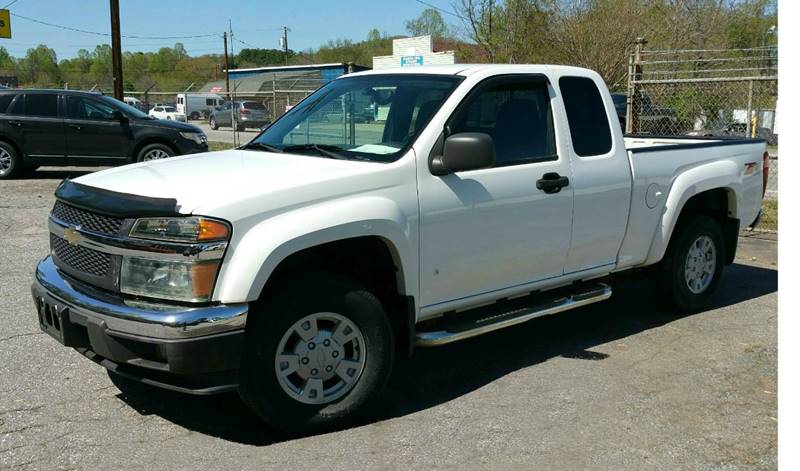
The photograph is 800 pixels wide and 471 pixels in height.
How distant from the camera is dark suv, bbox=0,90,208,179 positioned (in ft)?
47.2

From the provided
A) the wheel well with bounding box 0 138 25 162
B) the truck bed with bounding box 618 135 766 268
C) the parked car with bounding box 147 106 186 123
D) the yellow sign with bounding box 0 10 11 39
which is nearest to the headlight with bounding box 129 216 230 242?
the truck bed with bounding box 618 135 766 268

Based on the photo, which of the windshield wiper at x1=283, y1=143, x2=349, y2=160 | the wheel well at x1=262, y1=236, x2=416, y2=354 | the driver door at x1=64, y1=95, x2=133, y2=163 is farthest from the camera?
the driver door at x1=64, y1=95, x2=133, y2=163

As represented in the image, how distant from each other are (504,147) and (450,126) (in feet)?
1.67

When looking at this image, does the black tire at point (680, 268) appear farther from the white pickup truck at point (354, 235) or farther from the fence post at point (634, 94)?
the fence post at point (634, 94)

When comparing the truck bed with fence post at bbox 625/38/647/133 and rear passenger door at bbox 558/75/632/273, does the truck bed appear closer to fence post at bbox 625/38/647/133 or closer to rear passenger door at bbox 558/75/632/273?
rear passenger door at bbox 558/75/632/273

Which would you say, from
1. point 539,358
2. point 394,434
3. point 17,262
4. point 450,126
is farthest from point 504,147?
point 17,262

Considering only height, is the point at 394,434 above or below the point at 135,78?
below

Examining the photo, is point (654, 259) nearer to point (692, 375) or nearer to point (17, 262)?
point (692, 375)

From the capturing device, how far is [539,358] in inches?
212

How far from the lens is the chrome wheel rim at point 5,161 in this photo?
14.4 meters

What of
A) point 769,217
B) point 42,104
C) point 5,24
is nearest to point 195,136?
point 42,104

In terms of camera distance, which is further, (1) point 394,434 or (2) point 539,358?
(2) point 539,358

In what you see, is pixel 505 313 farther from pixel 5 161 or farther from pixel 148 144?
pixel 5 161

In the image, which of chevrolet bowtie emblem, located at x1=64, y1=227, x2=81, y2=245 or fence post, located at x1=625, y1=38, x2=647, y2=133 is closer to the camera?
chevrolet bowtie emblem, located at x1=64, y1=227, x2=81, y2=245
